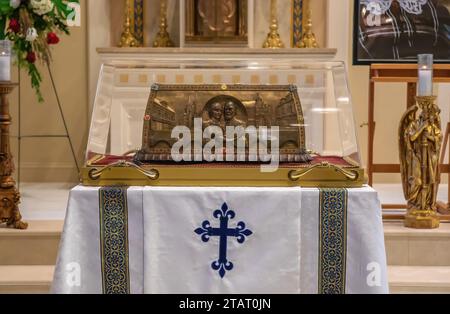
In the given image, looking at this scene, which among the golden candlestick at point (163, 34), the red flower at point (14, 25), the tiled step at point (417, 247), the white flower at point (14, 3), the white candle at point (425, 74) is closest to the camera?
the white candle at point (425, 74)

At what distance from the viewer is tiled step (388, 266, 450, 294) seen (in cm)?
401

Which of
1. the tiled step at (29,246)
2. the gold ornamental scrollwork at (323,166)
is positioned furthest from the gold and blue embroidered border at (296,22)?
the gold ornamental scrollwork at (323,166)

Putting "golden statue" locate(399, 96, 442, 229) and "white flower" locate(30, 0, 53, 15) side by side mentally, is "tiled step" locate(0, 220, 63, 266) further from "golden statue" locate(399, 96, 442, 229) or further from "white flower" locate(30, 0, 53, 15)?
"golden statue" locate(399, 96, 442, 229)

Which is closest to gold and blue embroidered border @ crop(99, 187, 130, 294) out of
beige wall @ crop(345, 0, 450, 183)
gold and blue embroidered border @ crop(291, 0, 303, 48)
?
beige wall @ crop(345, 0, 450, 183)

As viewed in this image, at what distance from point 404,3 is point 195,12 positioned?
189cm

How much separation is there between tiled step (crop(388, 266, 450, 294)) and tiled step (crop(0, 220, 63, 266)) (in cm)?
192

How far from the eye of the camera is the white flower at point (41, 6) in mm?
5188

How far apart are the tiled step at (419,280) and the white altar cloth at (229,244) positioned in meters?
1.16

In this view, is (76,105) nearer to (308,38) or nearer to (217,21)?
(217,21)

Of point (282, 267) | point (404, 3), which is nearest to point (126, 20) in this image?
point (404, 3)

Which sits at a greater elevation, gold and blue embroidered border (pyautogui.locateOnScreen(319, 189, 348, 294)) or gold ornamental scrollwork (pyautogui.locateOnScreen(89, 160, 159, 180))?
gold ornamental scrollwork (pyautogui.locateOnScreen(89, 160, 159, 180))

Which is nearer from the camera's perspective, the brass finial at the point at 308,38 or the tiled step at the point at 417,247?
the tiled step at the point at 417,247

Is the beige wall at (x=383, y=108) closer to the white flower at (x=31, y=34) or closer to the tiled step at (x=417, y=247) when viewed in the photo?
the tiled step at (x=417, y=247)
